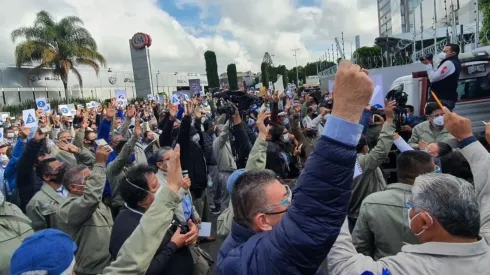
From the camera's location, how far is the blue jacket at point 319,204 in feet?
3.82

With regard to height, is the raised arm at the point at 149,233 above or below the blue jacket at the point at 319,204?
below

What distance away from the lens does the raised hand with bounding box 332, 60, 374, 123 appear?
116 cm

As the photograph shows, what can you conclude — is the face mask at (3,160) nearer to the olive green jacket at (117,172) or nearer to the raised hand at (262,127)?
the olive green jacket at (117,172)

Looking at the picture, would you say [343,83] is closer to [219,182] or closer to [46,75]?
[219,182]

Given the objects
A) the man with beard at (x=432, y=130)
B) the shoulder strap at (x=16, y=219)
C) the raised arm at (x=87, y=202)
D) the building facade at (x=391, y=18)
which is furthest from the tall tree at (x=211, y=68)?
the raised arm at (x=87, y=202)

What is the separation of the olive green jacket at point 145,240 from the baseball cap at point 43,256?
1.10ft

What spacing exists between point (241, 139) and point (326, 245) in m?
4.25

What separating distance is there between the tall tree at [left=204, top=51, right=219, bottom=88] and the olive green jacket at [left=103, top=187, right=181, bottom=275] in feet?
140

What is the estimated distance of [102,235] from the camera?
338 cm

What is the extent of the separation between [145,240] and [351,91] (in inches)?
59.8

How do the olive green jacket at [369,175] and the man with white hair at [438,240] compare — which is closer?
the man with white hair at [438,240]

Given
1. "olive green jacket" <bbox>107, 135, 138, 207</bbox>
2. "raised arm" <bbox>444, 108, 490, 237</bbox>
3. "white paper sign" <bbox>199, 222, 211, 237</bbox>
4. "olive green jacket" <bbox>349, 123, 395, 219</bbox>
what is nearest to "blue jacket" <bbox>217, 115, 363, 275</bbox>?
"raised arm" <bbox>444, 108, 490, 237</bbox>

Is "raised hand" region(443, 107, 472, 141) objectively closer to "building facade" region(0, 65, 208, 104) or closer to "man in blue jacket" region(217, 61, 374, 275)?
"man in blue jacket" region(217, 61, 374, 275)

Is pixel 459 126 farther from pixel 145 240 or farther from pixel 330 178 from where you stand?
pixel 145 240
